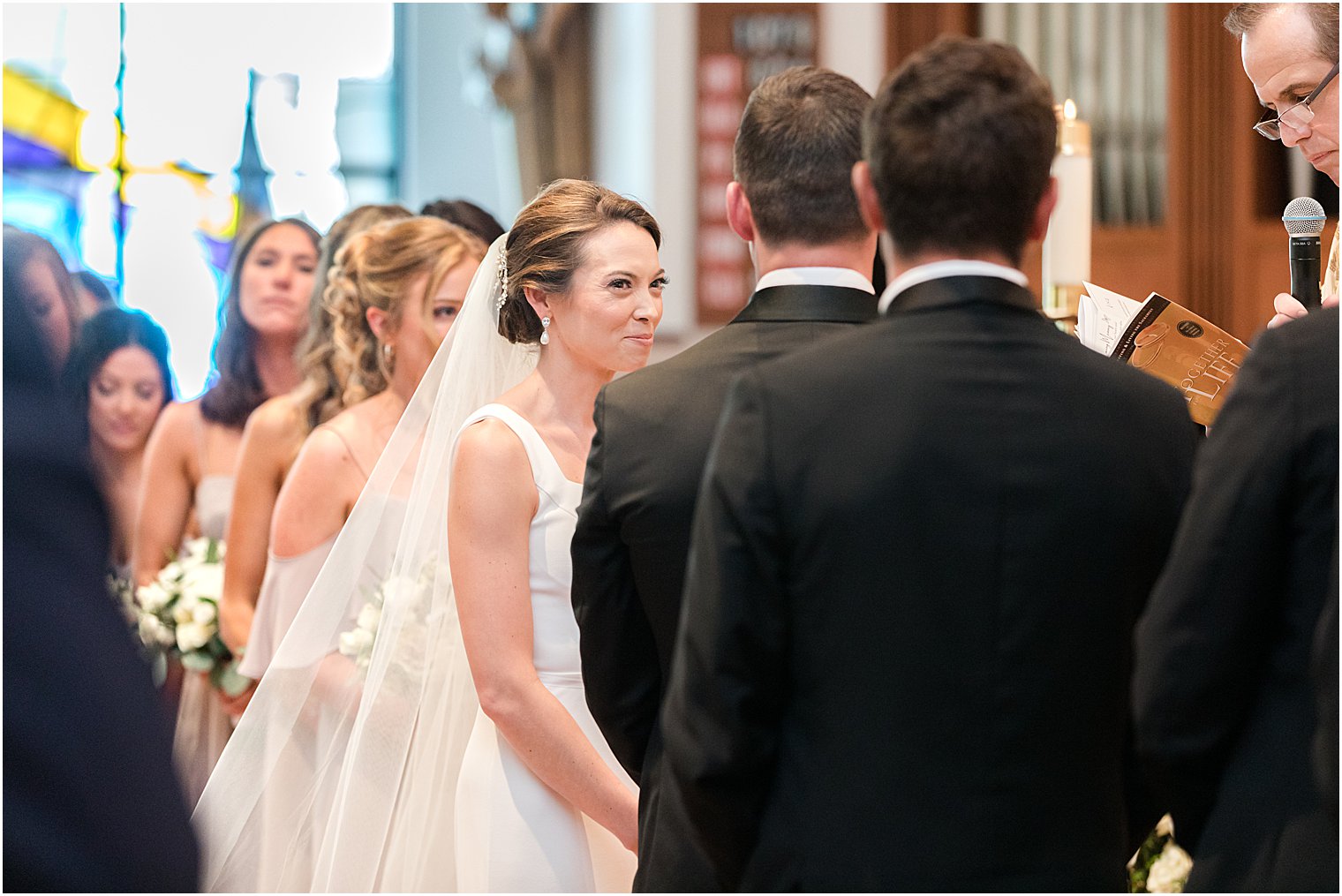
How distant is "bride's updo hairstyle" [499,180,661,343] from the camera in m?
2.51

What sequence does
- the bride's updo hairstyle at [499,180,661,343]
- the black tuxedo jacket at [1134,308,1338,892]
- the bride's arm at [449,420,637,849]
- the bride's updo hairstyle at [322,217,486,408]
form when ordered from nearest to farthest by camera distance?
the black tuxedo jacket at [1134,308,1338,892]
the bride's arm at [449,420,637,849]
the bride's updo hairstyle at [499,180,661,343]
the bride's updo hairstyle at [322,217,486,408]

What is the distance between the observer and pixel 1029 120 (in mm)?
1475

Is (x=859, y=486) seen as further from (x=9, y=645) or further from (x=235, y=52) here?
(x=235, y=52)

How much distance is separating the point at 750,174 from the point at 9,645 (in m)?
0.97

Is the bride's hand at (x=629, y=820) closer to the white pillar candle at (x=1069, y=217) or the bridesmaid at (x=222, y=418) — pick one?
the white pillar candle at (x=1069, y=217)

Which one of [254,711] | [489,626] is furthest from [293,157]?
[489,626]

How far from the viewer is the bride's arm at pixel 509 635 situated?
236 cm

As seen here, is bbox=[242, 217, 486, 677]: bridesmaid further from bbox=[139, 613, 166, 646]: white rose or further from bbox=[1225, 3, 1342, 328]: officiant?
bbox=[1225, 3, 1342, 328]: officiant

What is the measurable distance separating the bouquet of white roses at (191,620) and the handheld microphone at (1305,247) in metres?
2.71

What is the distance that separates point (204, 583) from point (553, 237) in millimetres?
1900

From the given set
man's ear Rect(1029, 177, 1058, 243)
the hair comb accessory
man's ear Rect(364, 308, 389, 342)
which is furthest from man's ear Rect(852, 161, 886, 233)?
man's ear Rect(364, 308, 389, 342)

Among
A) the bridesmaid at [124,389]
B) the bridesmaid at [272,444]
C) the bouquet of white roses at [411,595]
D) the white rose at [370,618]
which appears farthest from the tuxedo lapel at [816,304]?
the bridesmaid at [124,389]

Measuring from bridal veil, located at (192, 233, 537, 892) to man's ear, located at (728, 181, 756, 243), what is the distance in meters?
0.92

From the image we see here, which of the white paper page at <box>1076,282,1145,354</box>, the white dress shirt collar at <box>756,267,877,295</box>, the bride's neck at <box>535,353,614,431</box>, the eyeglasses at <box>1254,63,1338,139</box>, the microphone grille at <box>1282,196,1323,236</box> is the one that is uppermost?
the eyeglasses at <box>1254,63,1338,139</box>
